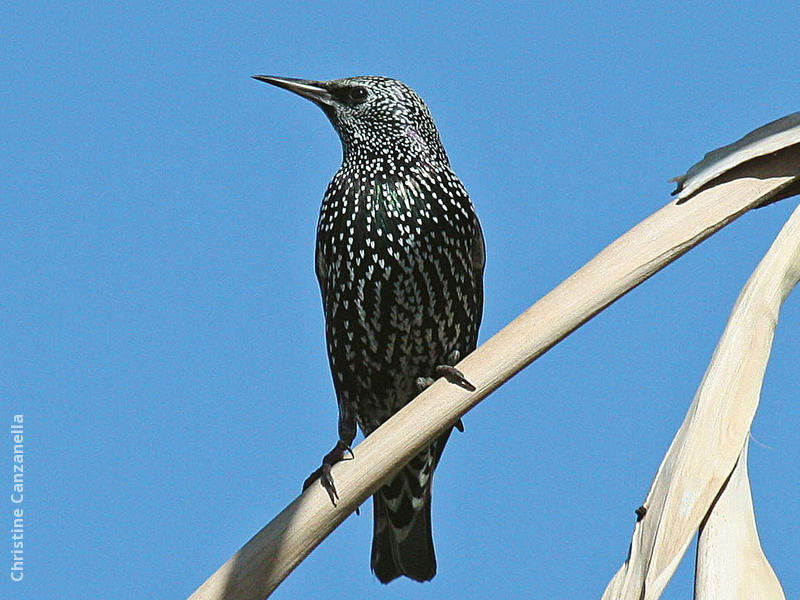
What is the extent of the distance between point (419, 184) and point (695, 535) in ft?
7.45

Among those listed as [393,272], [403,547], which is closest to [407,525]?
[403,547]

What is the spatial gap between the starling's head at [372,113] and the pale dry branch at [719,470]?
2.18 meters

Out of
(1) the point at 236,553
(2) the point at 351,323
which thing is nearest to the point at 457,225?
(2) the point at 351,323

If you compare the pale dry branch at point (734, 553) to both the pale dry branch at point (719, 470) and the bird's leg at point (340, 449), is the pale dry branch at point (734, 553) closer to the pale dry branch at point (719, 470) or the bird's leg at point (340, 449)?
the pale dry branch at point (719, 470)

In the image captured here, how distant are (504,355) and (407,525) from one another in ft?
7.08

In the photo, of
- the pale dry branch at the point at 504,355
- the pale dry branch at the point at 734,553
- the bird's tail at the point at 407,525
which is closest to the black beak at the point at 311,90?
the bird's tail at the point at 407,525

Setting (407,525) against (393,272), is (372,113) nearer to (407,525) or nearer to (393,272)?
(393,272)

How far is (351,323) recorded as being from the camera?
401 cm

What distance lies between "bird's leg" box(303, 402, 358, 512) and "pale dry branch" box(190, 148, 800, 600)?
82 mm

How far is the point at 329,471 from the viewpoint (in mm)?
2658

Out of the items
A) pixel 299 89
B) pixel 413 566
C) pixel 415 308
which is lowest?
pixel 413 566

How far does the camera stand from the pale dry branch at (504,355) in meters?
2.19

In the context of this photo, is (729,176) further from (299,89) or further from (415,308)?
(299,89)

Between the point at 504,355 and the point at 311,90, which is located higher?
the point at 311,90
